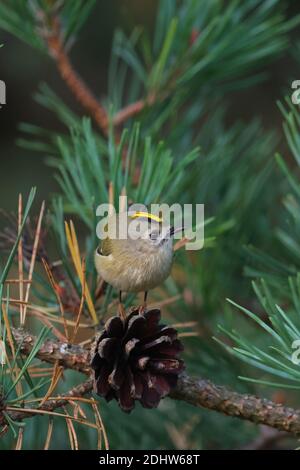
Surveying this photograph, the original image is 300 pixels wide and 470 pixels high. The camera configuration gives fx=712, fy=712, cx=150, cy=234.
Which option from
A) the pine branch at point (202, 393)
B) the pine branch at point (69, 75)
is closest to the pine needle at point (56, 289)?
the pine branch at point (202, 393)

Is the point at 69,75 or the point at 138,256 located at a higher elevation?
the point at 69,75

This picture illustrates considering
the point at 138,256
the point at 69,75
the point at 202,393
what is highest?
the point at 69,75

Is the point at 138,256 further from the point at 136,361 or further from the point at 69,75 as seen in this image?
the point at 69,75

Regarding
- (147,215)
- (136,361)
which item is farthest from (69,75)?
(136,361)

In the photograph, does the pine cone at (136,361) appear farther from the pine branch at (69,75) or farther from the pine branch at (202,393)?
the pine branch at (69,75)

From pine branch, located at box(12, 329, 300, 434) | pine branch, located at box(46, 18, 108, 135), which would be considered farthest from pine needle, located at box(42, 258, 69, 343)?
pine branch, located at box(46, 18, 108, 135)

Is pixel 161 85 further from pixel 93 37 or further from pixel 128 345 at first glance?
pixel 93 37
